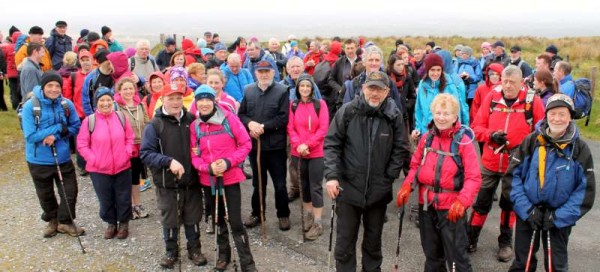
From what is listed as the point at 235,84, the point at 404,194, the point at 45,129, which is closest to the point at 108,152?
the point at 45,129

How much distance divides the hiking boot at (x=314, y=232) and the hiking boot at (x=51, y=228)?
3.79 meters

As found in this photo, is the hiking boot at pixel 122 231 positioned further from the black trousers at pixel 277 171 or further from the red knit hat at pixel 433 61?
the red knit hat at pixel 433 61

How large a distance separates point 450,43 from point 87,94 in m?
36.1

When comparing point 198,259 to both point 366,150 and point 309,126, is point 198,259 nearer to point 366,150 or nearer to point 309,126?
point 309,126

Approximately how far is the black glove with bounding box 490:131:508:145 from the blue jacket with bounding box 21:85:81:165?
574 cm

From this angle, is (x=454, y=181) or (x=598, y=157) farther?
(x=598, y=157)

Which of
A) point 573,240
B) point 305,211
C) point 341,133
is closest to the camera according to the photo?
point 341,133

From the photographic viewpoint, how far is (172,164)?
17.6 ft

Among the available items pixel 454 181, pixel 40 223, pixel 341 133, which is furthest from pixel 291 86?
pixel 40 223

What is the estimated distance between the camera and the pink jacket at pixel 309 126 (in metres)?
6.44

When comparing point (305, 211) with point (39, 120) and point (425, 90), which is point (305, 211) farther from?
point (39, 120)

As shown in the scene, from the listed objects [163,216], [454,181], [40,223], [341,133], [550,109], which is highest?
[550,109]

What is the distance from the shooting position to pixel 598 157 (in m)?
10.2

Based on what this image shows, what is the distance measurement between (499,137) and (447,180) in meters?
1.30
